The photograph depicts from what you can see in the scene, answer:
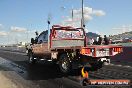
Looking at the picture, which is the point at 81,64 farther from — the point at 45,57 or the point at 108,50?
the point at 45,57

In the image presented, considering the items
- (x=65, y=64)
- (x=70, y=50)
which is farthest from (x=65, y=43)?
(x=70, y=50)

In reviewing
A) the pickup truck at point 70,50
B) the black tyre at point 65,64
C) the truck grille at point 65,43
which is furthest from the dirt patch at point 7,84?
the truck grille at point 65,43

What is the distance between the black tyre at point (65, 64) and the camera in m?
13.9

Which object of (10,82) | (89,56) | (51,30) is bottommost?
(10,82)

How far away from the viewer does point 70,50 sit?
13.7 m

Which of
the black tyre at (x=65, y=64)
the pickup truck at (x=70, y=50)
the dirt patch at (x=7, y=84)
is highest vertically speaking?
the pickup truck at (x=70, y=50)

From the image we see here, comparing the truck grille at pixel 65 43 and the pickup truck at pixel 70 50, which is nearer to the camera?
the pickup truck at pixel 70 50

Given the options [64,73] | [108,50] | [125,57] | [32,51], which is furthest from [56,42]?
[125,57]

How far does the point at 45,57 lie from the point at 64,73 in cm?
262

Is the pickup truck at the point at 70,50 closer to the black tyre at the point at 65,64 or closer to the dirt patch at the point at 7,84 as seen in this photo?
the black tyre at the point at 65,64

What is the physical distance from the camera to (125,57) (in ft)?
72.3

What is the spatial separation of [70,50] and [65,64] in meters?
0.90

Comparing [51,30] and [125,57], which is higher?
[51,30]

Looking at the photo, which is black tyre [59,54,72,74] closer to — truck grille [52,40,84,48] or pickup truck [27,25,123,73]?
pickup truck [27,25,123,73]
